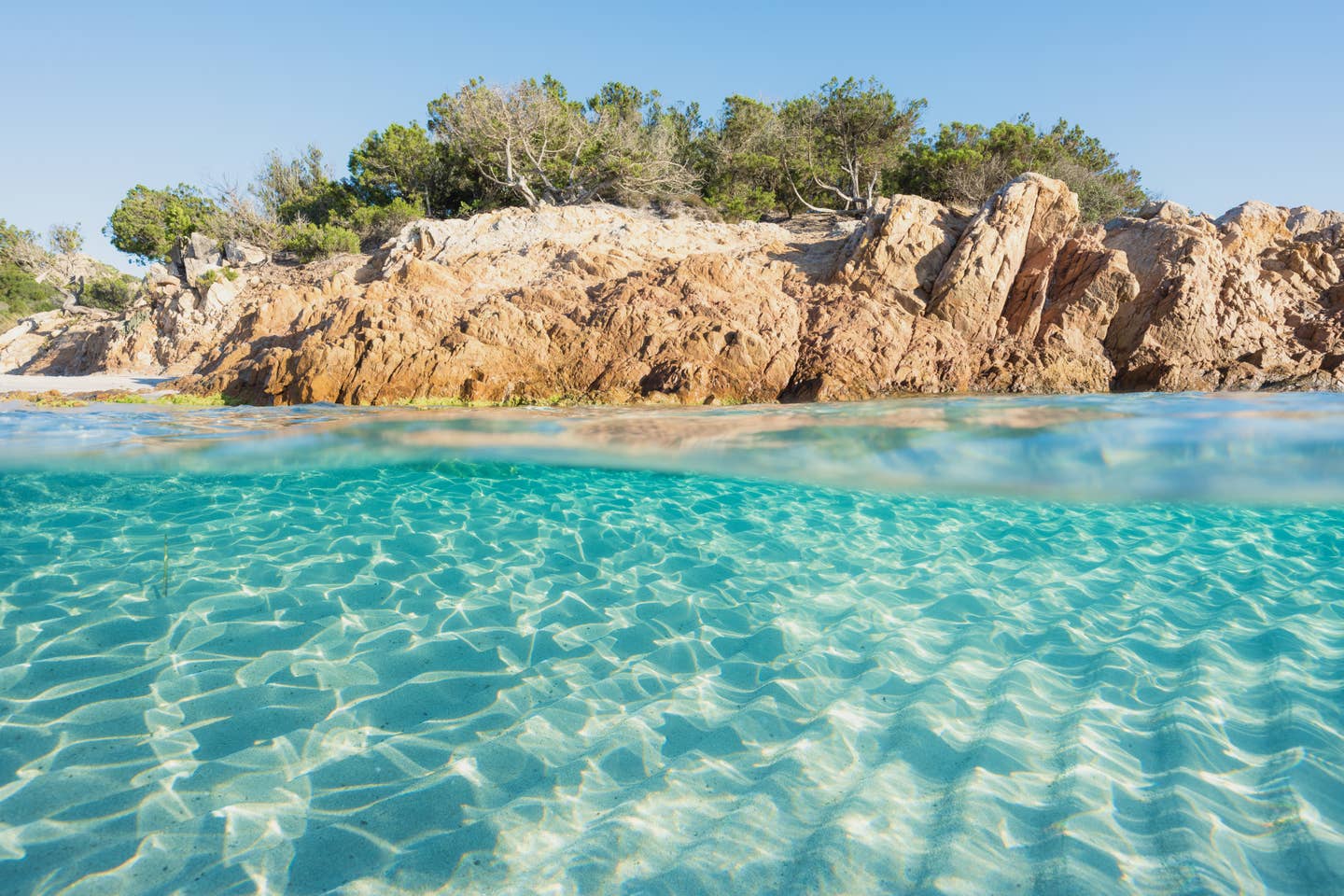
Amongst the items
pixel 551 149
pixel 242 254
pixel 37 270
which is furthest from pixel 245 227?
pixel 37 270

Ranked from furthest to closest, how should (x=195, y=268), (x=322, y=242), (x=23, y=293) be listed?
1. (x=23, y=293)
2. (x=322, y=242)
3. (x=195, y=268)

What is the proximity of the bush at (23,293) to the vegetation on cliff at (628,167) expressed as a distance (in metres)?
10.8

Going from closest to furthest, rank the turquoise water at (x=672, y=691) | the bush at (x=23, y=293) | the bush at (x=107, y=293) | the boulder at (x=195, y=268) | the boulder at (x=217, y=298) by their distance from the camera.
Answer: the turquoise water at (x=672, y=691) → the boulder at (x=217, y=298) → the boulder at (x=195, y=268) → the bush at (x=107, y=293) → the bush at (x=23, y=293)

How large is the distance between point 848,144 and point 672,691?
3418 cm

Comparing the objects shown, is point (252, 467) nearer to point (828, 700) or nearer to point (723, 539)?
point (723, 539)

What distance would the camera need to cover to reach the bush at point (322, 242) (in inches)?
1041

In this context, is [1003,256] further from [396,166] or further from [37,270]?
[37,270]

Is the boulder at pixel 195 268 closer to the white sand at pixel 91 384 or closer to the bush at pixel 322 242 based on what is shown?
the bush at pixel 322 242

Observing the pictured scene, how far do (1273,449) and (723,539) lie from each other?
841 centimetres

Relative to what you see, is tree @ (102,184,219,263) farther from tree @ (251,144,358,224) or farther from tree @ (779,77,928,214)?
tree @ (779,77,928,214)

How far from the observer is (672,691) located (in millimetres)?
3838

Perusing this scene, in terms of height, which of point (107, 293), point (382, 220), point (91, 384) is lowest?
point (91, 384)

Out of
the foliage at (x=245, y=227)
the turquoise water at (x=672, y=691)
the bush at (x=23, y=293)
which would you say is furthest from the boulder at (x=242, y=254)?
the turquoise water at (x=672, y=691)

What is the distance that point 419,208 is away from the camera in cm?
2944
